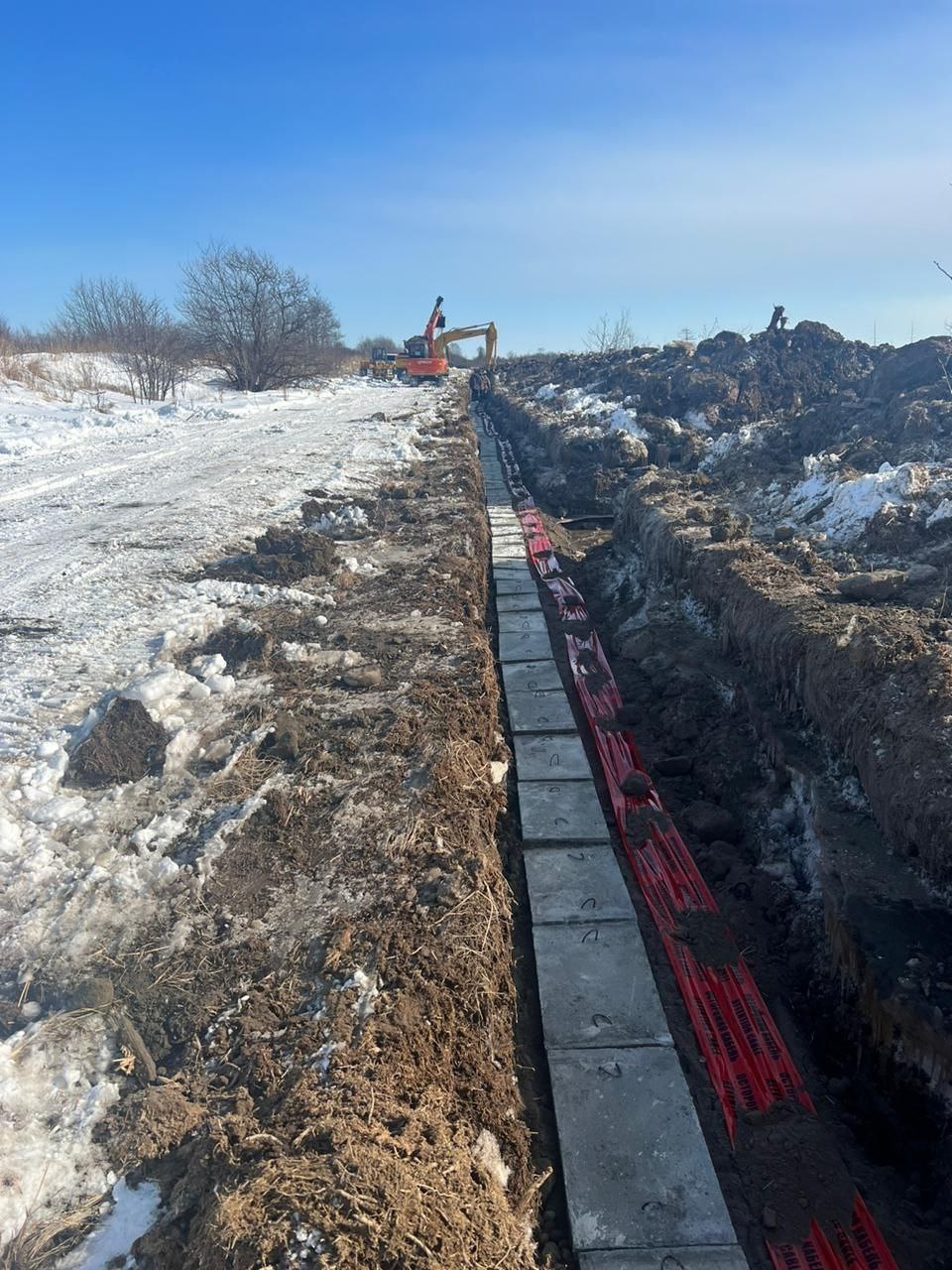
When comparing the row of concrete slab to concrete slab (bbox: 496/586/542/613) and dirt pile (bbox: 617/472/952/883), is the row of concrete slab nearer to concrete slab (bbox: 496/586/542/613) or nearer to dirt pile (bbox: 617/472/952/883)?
dirt pile (bbox: 617/472/952/883)

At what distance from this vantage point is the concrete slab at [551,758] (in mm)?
6562

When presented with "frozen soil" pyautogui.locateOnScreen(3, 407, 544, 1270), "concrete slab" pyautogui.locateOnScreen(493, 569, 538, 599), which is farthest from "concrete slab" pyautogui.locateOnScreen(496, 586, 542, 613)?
"frozen soil" pyautogui.locateOnScreen(3, 407, 544, 1270)

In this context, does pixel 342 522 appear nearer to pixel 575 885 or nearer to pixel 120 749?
pixel 120 749

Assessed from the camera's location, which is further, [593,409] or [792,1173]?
[593,409]

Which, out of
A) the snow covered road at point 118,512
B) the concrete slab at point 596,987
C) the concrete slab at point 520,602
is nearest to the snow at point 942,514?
the concrete slab at point 520,602

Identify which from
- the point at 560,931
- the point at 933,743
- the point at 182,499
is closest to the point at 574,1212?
the point at 560,931

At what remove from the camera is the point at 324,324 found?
157ft

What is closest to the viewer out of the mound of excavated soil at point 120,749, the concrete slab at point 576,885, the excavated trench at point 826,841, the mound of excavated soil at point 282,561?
the excavated trench at point 826,841

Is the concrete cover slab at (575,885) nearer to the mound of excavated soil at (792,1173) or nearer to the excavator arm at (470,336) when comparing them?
the mound of excavated soil at (792,1173)

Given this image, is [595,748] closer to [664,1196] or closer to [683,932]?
[683,932]

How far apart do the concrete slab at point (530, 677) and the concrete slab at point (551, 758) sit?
97 cm

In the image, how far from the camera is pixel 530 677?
27.3ft

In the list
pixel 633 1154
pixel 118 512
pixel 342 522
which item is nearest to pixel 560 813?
pixel 633 1154

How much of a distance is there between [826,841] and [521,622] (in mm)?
5384
